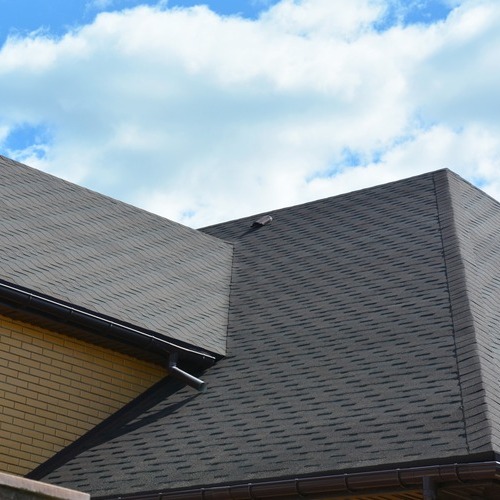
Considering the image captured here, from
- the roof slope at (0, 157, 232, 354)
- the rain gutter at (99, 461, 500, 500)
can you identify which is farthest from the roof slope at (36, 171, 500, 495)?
the roof slope at (0, 157, 232, 354)

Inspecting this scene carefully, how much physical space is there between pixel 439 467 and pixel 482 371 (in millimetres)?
1616

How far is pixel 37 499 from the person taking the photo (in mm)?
6039

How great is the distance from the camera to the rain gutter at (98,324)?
12172mm

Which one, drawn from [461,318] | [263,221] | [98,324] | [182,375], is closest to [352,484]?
[461,318]

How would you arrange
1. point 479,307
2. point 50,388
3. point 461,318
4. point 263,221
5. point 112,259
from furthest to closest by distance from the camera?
point 263,221 → point 112,259 → point 50,388 → point 479,307 → point 461,318

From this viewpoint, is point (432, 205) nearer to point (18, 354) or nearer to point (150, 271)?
point (150, 271)

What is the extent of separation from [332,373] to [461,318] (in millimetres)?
1540

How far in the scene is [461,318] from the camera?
11828mm

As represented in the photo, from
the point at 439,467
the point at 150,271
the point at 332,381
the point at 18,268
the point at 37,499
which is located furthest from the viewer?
the point at 150,271

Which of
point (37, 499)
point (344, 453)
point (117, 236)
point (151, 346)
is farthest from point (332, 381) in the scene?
point (37, 499)

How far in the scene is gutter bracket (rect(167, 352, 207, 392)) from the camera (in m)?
12.8

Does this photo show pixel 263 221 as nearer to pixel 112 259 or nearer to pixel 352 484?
pixel 112 259

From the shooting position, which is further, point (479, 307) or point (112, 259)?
point (112, 259)

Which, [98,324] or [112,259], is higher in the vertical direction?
[112,259]
